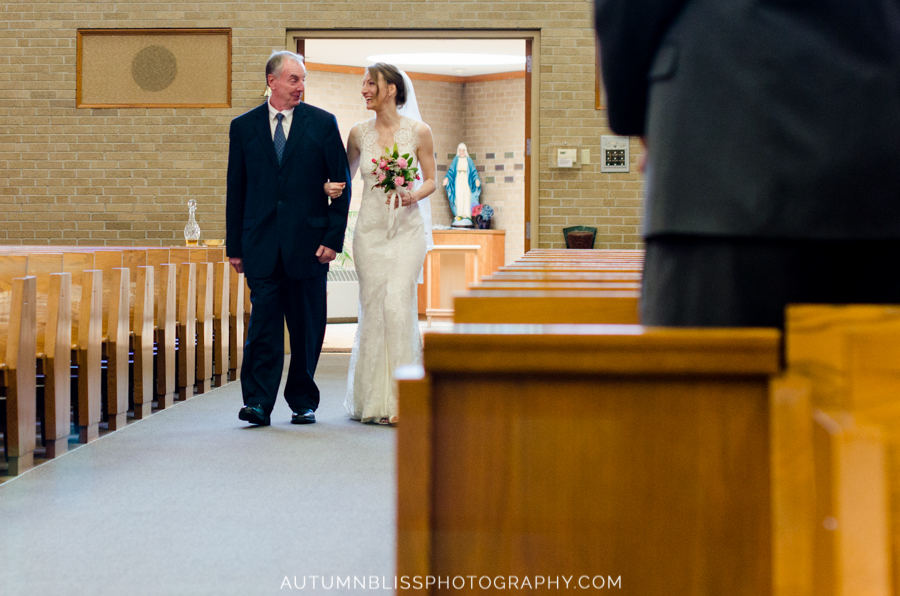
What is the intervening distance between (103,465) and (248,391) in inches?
35.4

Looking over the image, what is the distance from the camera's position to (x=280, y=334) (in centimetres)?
428

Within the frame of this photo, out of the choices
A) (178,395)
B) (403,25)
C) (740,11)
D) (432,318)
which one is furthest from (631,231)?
(740,11)

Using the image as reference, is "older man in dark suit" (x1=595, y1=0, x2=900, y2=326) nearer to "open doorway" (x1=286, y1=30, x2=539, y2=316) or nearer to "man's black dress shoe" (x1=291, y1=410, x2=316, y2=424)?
"man's black dress shoe" (x1=291, y1=410, x2=316, y2=424)

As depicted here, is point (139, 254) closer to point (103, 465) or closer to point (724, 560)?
point (103, 465)

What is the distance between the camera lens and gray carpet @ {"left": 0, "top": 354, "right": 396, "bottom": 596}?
7.58ft

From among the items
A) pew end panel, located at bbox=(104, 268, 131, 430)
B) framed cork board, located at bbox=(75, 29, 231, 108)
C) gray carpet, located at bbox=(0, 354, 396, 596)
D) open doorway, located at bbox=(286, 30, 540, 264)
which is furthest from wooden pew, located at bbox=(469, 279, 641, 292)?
open doorway, located at bbox=(286, 30, 540, 264)

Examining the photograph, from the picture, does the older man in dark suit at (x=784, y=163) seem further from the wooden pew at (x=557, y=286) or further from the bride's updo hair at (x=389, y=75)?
the bride's updo hair at (x=389, y=75)

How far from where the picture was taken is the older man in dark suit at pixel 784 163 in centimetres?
100

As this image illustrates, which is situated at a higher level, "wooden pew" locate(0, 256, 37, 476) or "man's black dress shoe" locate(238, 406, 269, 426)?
"wooden pew" locate(0, 256, 37, 476)

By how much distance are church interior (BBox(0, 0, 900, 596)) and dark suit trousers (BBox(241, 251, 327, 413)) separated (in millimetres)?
220

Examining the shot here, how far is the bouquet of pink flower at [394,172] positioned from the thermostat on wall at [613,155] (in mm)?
3860

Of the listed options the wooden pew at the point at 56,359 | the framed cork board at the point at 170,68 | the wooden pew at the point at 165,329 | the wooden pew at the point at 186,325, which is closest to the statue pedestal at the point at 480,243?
the framed cork board at the point at 170,68

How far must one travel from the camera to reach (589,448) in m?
0.83

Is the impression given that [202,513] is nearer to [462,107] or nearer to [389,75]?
[389,75]
